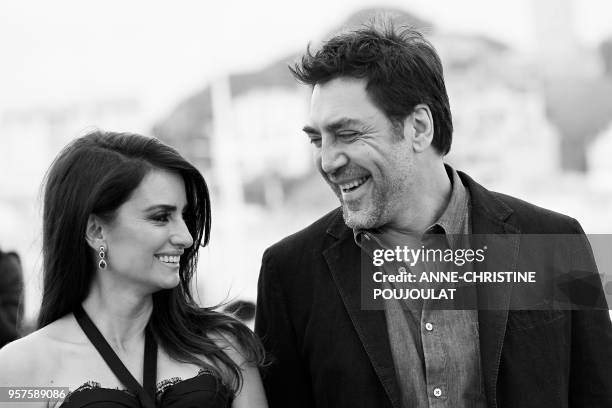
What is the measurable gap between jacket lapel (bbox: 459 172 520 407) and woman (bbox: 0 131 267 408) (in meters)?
0.69

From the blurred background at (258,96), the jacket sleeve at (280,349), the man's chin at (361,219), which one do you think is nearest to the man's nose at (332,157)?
the man's chin at (361,219)

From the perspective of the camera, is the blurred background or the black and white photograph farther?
the blurred background

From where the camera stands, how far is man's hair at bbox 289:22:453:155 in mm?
2895

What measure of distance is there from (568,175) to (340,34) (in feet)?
20.8

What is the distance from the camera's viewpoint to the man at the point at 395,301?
2.68m

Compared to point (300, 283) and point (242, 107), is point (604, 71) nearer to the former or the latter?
point (242, 107)

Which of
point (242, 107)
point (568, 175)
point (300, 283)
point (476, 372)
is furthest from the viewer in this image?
point (242, 107)

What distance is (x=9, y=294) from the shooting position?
457 centimetres

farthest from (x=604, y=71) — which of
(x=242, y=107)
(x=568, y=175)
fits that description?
(x=242, y=107)

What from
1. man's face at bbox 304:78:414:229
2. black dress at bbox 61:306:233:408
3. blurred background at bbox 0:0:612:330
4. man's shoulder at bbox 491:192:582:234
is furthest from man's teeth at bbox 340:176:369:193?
blurred background at bbox 0:0:612:330

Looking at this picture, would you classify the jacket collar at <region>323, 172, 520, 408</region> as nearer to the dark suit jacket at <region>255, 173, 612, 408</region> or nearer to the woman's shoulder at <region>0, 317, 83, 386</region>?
the dark suit jacket at <region>255, 173, 612, 408</region>

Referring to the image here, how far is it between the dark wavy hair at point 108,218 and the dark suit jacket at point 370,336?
0.15m

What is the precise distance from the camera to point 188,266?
9.86ft

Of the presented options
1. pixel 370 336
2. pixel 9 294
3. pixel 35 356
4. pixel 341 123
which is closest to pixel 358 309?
pixel 370 336
